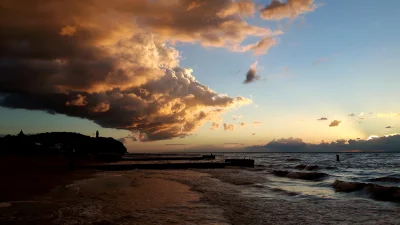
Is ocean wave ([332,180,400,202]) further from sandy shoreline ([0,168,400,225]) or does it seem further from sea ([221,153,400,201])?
sandy shoreline ([0,168,400,225])

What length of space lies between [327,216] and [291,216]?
171 cm

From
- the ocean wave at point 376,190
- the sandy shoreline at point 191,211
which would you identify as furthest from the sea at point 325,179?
the sandy shoreline at point 191,211

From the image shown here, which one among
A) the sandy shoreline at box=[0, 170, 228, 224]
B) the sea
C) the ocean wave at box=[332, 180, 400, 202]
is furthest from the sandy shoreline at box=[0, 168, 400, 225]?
the sea

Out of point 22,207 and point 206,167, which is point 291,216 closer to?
point 22,207

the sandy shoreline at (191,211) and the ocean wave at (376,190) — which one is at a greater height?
the sandy shoreline at (191,211)

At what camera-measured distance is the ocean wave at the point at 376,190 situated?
65.0ft

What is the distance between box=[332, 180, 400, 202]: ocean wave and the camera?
65.0 feet

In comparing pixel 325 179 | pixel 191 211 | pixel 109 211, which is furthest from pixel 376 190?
pixel 109 211

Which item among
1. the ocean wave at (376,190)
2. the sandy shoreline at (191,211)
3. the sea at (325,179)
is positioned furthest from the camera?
the sea at (325,179)

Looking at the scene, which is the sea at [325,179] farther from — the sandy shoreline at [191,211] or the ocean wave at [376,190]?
the sandy shoreline at [191,211]

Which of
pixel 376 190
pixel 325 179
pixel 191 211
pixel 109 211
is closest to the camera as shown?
pixel 109 211

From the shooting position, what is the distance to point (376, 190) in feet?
72.0

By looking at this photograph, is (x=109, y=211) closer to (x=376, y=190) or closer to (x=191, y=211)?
(x=191, y=211)

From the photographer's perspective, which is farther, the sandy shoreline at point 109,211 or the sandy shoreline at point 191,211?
the sandy shoreline at point 191,211
